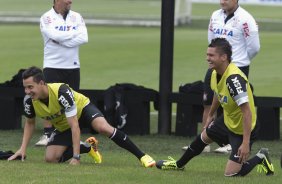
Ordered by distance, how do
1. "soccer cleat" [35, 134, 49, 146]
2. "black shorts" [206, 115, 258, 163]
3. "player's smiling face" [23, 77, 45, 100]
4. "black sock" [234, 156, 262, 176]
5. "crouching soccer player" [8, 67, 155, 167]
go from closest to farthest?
"black sock" [234, 156, 262, 176] → "black shorts" [206, 115, 258, 163] → "player's smiling face" [23, 77, 45, 100] → "crouching soccer player" [8, 67, 155, 167] → "soccer cleat" [35, 134, 49, 146]

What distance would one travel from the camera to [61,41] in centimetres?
1216

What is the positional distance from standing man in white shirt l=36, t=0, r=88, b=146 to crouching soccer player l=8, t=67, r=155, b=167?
1.79 metres

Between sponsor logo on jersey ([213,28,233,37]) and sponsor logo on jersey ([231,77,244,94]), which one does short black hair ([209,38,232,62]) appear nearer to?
sponsor logo on jersey ([231,77,244,94])

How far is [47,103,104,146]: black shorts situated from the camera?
10266mm

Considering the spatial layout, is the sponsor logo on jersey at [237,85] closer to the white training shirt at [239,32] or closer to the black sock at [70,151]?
the black sock at [70,151]

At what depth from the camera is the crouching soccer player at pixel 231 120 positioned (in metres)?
9.06

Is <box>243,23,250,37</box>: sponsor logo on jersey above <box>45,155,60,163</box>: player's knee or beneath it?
above

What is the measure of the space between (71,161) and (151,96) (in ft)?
12.4

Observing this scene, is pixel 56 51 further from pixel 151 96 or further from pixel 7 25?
pixel 7 25

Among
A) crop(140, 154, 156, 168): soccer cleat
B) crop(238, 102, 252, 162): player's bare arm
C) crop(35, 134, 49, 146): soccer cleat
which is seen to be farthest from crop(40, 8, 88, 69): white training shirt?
crop(238, 102, 252, 162): player's bare arm

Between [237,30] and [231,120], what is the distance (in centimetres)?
246

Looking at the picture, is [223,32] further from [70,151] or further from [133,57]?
[133,57]

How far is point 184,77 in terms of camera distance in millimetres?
20594

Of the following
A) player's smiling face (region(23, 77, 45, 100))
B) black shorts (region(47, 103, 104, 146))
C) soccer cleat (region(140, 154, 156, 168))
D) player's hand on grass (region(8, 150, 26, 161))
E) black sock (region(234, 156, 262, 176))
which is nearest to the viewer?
black sock (region(234, 156, 262, 176))
